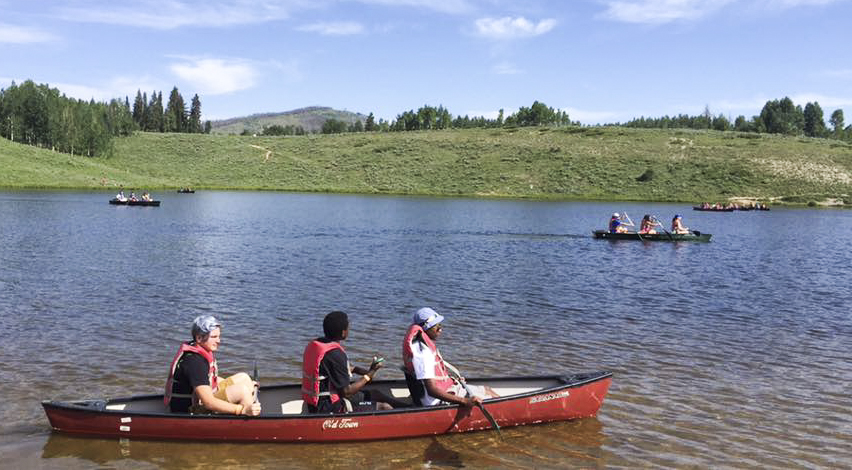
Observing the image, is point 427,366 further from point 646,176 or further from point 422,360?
point 646,176

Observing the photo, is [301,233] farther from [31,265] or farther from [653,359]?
[653,359]

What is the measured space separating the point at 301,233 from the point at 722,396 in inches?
1506

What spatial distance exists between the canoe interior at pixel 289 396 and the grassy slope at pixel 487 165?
332ft

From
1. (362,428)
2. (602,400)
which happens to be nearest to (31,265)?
(362,428)

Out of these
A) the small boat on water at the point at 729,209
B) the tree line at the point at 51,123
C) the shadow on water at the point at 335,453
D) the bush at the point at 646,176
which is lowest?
the shadow on water at the point at 335,453

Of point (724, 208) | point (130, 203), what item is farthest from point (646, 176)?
point (130, 203)

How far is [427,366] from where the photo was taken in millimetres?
11773

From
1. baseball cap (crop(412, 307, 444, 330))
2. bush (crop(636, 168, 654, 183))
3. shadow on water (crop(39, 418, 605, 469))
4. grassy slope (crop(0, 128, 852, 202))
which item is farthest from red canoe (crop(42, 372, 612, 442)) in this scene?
A: bush (crop(636, 168, 654, 183))

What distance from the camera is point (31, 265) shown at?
98.9 feet

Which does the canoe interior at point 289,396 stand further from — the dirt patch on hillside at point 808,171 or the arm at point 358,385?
the dirt patch on hillside at point 808,171

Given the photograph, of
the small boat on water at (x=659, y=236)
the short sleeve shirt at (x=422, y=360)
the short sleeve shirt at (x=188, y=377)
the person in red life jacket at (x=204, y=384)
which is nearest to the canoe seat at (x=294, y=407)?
the person in red life jacket at (x=204, y=384)

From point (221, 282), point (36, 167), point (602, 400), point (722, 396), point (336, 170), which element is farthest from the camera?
point (336, 170)

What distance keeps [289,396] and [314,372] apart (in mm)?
1563

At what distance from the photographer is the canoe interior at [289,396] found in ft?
37.9
